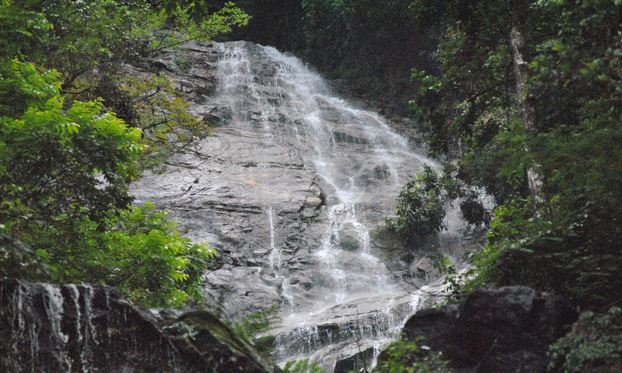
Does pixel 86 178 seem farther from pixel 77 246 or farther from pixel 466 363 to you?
pixel 466 363

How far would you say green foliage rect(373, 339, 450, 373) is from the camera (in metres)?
6.43

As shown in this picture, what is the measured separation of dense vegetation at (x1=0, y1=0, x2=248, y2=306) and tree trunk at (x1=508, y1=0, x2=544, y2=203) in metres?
4.95

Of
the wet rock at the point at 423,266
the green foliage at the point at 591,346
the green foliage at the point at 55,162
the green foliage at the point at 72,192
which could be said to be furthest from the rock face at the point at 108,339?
the wet rock at the point at 423,266

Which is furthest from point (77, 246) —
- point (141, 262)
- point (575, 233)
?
point (575, 233)

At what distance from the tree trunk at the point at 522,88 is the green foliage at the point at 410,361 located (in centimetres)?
342

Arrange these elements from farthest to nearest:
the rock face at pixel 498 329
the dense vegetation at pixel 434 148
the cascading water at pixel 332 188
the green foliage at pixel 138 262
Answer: the cascading water at pixel 332 188 → the green foliage at pixel 138 262 → the rock face at pixel 498 329 → the dense vegetation at pixel 434 148

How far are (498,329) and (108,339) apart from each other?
13.1 feet

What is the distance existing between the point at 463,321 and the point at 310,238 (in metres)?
12.3

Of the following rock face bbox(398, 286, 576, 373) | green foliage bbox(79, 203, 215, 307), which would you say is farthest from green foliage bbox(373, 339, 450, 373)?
green foliage bbox(79, 203, 215, 307)

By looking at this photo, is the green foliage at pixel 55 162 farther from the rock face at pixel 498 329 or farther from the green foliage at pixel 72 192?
the rock face at pixel 498 329

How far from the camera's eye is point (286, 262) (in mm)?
18547

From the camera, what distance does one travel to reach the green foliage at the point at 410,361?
6.43 metres

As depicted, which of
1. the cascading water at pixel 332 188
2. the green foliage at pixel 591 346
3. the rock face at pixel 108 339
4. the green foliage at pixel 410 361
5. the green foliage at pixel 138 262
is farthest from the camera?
the cascading water at pixel 332 188

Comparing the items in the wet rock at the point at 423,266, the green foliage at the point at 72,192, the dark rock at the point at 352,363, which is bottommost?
the dark rock at the point at 352,363
